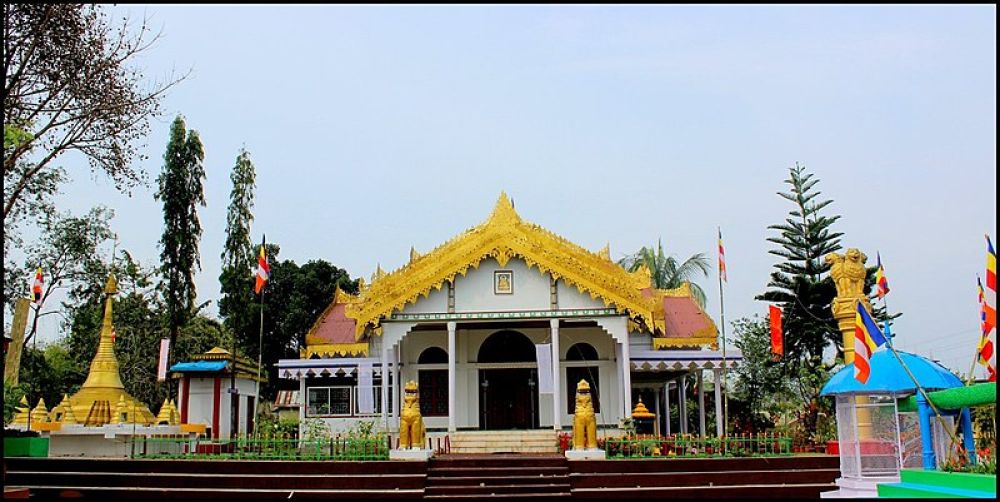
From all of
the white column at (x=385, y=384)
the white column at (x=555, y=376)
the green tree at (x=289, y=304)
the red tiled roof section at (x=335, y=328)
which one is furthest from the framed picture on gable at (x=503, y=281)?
the green tree at (x=289, y=304)

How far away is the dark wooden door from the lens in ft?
68.2

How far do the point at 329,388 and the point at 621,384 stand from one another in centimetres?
728

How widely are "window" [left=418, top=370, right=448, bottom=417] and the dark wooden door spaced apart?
2.80ft

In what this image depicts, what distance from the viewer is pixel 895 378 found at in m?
12.2

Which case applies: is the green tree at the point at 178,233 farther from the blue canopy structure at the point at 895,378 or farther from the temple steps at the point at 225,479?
the blue canopy structure at the point at 895,378

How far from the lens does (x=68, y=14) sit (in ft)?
38.9

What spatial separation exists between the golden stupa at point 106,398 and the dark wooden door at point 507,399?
24.1 feet

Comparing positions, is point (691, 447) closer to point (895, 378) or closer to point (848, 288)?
point (848, 288)

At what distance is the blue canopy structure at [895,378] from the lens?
12078mm

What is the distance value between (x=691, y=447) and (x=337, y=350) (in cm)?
893

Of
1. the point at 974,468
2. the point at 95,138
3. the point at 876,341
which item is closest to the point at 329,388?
the point at 95,138

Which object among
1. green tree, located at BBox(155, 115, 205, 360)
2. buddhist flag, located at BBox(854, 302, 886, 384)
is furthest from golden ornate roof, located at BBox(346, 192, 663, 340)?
green tree, located at BBox(155, 115, 205, 360)

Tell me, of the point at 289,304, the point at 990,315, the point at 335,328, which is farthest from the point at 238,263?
the point at 990,315

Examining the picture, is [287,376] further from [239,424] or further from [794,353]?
[794,353]
